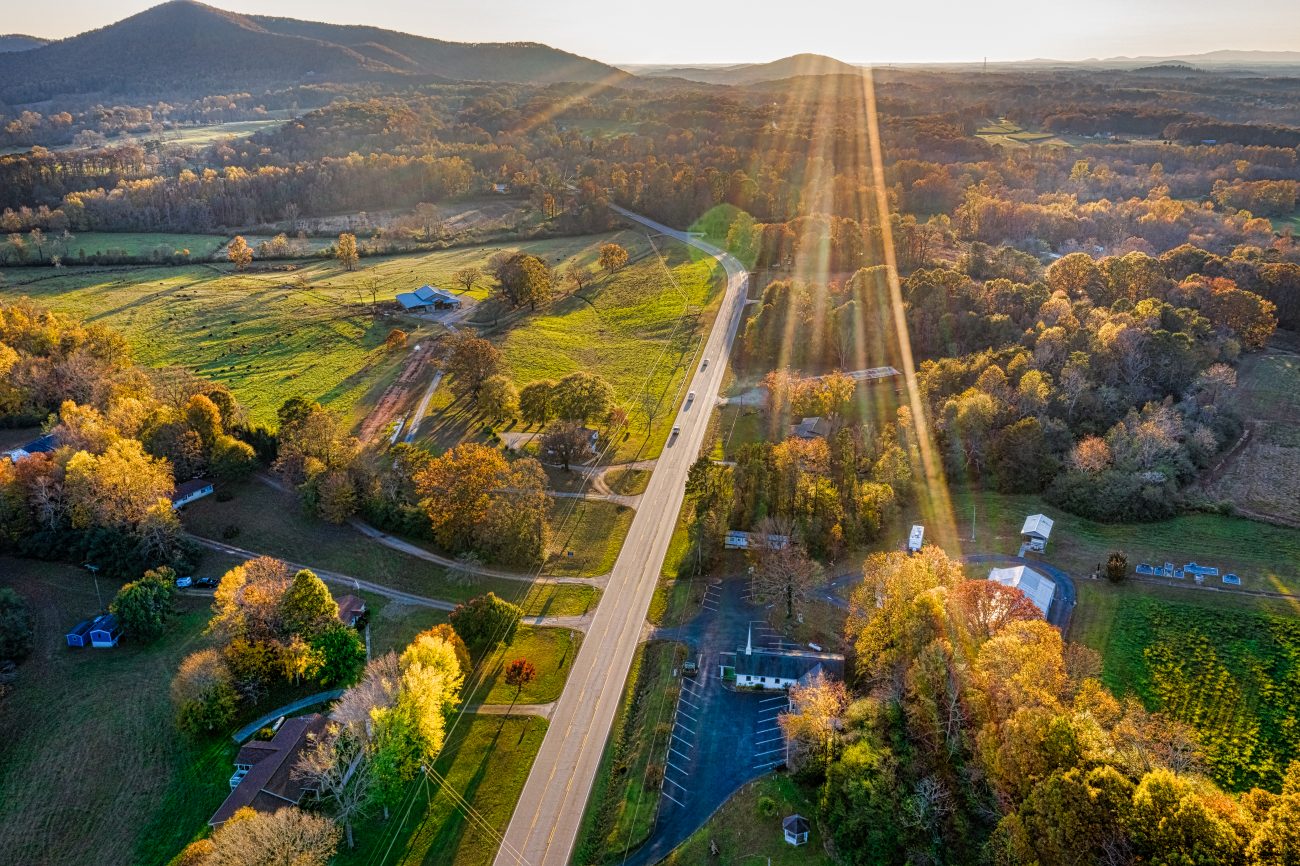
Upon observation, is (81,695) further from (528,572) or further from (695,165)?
(695,165)

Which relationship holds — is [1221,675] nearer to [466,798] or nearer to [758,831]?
[758,831]

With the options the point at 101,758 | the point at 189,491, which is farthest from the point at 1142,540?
the point at 189,491

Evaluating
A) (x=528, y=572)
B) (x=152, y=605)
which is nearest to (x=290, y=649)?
(x=152, y=605)

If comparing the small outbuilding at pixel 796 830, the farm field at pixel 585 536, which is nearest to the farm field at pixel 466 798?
the small outbuilding at pixel 796 830

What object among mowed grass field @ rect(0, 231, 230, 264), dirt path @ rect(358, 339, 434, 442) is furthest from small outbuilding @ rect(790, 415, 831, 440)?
mowed grass field @ rect(0, 231, 230, 264)

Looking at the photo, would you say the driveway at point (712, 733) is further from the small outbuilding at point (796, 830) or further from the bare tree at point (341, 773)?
the bare tree at point (341, 773)

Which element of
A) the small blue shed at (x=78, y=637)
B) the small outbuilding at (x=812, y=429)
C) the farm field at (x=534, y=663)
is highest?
the small outbuilding at (x=812, y=429)
